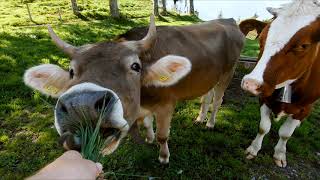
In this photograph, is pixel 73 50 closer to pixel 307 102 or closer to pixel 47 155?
pixel 47 155

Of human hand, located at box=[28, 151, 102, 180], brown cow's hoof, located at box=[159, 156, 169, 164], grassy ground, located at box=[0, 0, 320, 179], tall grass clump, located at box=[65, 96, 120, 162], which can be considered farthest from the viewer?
brown cow's hoof, located at box=[159, 156, 169, 164]

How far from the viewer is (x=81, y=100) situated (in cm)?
273

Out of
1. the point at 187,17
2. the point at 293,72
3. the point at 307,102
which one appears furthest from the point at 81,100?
the point at 187,17

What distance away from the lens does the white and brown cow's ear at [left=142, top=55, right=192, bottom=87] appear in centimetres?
376

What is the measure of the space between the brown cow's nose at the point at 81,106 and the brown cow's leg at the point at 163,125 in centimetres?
202

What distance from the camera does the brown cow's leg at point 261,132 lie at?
17.0 ft

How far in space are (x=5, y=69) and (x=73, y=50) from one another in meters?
5.08

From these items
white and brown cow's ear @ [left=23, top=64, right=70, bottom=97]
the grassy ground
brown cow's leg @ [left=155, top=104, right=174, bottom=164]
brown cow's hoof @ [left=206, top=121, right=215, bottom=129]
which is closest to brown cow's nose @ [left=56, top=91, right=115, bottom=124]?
white and brown cow's ear @ [left=23, top=64, right=70, bottom=97]

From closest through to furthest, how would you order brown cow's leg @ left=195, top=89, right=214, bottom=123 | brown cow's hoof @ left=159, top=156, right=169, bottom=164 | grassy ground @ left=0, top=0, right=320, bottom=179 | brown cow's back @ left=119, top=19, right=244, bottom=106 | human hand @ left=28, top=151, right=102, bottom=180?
human hand @ left=28, top=151, right=102, bottom=180, brown cow's back @ left=119, top=19, right=244, bottom=106, grassy ground @ left=0, top=0, right=320, bottom=179, brown cow's hoof @ left=159, top=156, right=169, bottom=164, brown cow's leg @ left=195, top=89, right=214, bottom=123

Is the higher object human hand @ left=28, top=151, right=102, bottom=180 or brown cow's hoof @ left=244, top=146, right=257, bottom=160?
human hand @ left=28, top=151, right=102, bottom=180

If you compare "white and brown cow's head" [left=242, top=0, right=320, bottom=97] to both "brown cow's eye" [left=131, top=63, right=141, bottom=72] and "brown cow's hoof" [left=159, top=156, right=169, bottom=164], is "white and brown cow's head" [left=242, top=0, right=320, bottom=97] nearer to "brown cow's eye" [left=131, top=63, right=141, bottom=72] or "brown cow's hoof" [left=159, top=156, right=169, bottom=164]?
"brown cow's eye" [left=131, top=63, right=141, bottom=72]

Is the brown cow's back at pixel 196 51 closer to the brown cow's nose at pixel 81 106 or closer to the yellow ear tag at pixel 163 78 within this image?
the yellow ear tag at pixel 163 78

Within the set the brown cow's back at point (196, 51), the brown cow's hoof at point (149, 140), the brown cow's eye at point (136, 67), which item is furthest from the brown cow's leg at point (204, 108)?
the brown cow's eye at point (136, 67)

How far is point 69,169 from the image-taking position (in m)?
1.77
